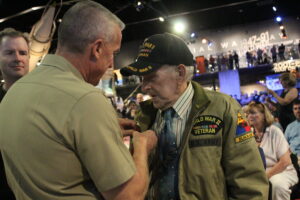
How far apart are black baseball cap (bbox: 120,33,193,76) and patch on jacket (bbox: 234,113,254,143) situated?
402 millimetres

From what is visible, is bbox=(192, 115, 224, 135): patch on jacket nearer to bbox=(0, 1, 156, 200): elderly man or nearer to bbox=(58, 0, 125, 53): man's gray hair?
bbox=(0, 1, 156, 200): elderly man

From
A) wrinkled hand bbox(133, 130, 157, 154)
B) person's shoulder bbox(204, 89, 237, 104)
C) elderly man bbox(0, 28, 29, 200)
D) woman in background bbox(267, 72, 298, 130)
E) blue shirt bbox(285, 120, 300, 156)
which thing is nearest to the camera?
wrinkled hand bbox(133, 130, 157, 154)

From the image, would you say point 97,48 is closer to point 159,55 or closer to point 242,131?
point 159,55

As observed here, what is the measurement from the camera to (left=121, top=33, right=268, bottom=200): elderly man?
1494mm

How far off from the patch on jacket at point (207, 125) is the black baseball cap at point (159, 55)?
31 centimetres

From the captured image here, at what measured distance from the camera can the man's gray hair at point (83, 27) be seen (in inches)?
44.6

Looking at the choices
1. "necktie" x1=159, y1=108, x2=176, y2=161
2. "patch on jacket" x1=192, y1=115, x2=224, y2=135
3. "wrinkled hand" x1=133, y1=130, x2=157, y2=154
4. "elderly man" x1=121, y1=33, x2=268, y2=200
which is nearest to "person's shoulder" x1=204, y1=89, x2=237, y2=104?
"elderly man" x1=121, y1=33, x2=268, y2=200

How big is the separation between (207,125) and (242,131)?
0.55 feet

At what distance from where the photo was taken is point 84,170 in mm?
1024

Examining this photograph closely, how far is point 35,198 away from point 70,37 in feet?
1.81

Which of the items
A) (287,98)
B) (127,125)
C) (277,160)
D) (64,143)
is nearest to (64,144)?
(64,143)

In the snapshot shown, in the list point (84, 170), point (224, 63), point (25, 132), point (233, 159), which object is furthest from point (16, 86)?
point (224, 63)

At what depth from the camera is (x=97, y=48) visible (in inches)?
45.8

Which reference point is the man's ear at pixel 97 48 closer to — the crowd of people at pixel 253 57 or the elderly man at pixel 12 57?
the elderly man at pixel 12 57
